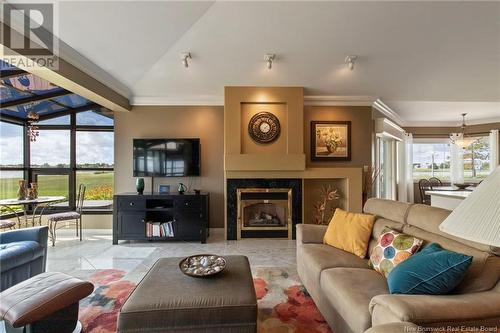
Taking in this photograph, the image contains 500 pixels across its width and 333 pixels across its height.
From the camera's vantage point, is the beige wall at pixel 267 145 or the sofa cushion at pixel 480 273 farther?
the beige wall at pixel 267 145

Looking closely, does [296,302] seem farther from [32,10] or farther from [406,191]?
[406,191]

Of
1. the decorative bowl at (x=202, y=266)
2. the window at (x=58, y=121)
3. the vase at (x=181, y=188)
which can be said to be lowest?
the decorative bowl at (x=202, y=266)

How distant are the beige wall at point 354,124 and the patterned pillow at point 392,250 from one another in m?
3.01

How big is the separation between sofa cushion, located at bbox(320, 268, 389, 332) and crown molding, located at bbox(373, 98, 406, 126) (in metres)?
4.18

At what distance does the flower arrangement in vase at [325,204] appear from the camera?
16.3ft

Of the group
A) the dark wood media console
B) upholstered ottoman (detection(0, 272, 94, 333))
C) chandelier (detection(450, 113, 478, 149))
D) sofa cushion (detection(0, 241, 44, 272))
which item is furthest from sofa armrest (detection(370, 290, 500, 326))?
chandelier (detection(450, 113, 478, 149))

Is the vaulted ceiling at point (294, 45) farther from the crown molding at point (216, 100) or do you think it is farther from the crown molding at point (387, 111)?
the crown molding at point (387, 111)

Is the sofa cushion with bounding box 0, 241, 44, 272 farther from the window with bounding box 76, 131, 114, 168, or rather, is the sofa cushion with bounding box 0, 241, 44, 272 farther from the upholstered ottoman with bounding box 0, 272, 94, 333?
the window with bounding box 76, 131, 114, 168

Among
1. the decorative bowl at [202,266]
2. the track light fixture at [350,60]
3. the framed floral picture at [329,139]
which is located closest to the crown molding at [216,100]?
the framed floral picture at [329,139]

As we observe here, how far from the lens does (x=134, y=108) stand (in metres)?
4.98

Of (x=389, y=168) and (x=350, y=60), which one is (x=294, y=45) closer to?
(x=350, y=60)

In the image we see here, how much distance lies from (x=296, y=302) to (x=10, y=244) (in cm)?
286

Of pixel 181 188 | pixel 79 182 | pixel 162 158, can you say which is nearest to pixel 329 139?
pixel 181 188

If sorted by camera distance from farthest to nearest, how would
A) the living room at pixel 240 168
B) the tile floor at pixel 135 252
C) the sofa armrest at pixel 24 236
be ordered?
the tile floor at pixel 135 252 < the sofa armrest at pixel 24 236 < the living room at pixel 240 168
